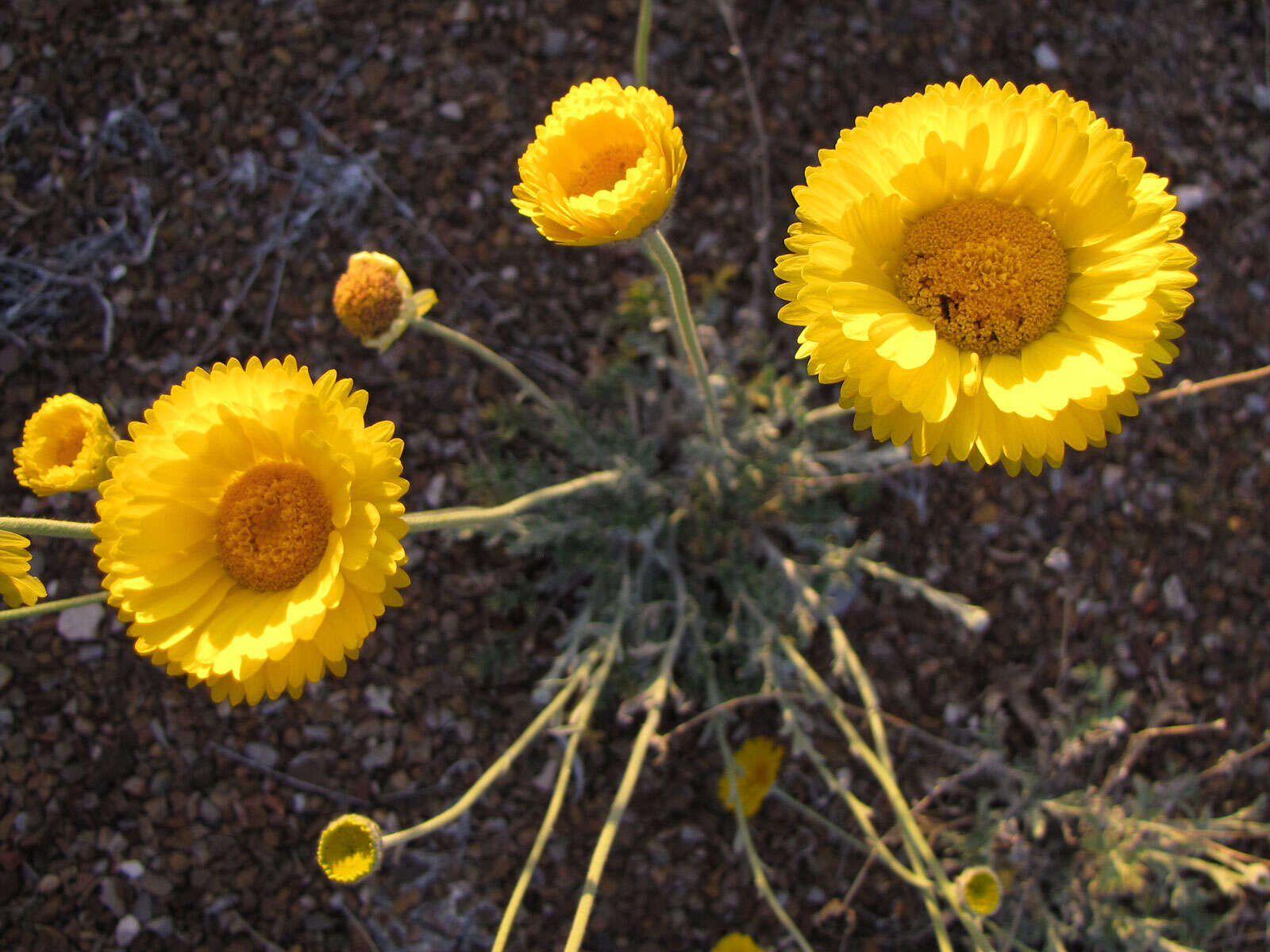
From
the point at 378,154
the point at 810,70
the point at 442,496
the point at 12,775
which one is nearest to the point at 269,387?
the point at 442,496

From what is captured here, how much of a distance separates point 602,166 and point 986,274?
34.7 inches

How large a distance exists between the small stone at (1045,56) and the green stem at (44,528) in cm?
387

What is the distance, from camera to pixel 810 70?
3.59 m

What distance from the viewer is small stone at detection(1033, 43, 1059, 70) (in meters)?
3.68

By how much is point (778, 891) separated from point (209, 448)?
7.78 ft

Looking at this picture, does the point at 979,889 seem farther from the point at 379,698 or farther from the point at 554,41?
the point at 554,41

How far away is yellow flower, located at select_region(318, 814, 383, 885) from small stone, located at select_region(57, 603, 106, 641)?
159 cm

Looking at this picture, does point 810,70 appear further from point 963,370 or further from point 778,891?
point 778,891

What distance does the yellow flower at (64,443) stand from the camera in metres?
2.01

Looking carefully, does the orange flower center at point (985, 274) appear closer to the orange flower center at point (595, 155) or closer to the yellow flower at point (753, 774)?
the orange flower center at point (595, 155)

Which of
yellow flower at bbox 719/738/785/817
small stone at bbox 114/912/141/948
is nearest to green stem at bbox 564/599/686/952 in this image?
yellow flower at bbox 719/738/785/817

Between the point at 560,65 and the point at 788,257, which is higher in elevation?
the point at 788,257

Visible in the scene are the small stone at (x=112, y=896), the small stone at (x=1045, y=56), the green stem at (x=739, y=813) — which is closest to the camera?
the green stem at (x=739, y=813)

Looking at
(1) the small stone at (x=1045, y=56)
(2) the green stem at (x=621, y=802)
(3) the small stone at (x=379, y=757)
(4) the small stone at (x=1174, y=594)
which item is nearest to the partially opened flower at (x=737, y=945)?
(2) the green stem at (x=621, y=802)
